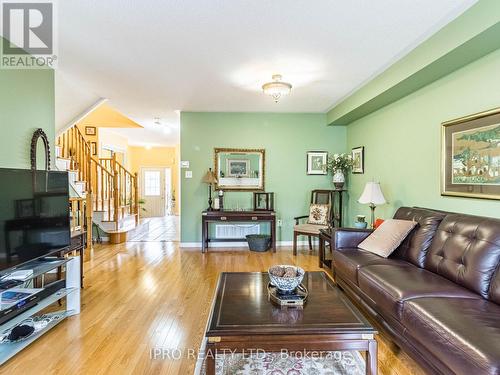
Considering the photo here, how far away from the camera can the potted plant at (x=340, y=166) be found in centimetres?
494

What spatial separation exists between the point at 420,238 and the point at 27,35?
3.99m

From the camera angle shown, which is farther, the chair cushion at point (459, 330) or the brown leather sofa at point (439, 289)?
the brown leather sofa at point (439, 289)

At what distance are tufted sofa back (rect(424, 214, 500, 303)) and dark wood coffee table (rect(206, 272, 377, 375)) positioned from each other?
0.92 metres

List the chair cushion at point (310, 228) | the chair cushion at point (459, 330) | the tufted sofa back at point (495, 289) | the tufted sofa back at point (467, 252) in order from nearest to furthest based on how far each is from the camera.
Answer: the chair cushion at point (459, 330)
the tufted sofa back at point (495, 289)
the tufted sofa back at point (467, 252)
the chair cushion at point (310, 228)

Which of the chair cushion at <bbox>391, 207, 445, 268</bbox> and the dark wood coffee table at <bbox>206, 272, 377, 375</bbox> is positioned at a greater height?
the chair cushion at <bbox>391, 207, 445, 268</bbox>

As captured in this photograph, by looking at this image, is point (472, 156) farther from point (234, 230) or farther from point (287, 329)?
point (234, 230)

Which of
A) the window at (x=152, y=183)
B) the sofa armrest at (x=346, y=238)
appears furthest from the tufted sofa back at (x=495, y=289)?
the window at (x=152, y=183)

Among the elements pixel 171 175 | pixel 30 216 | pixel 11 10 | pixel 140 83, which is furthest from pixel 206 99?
pixel 171 175

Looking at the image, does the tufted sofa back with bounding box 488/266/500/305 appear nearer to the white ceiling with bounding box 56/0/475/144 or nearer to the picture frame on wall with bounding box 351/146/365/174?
the white ceiling with bounding box 56/0/475/144

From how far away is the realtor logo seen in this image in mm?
2162

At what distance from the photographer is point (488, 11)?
1.90 metres

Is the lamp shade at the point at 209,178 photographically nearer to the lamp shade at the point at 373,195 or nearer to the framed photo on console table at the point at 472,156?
the lamp shade at the point at 373,195

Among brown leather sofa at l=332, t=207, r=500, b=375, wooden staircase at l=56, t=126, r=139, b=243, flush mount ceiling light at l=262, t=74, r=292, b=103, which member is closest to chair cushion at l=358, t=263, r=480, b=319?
brown leather sofa at l=332, t=207, r=500, b=375

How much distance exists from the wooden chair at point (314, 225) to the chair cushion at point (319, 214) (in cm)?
7
